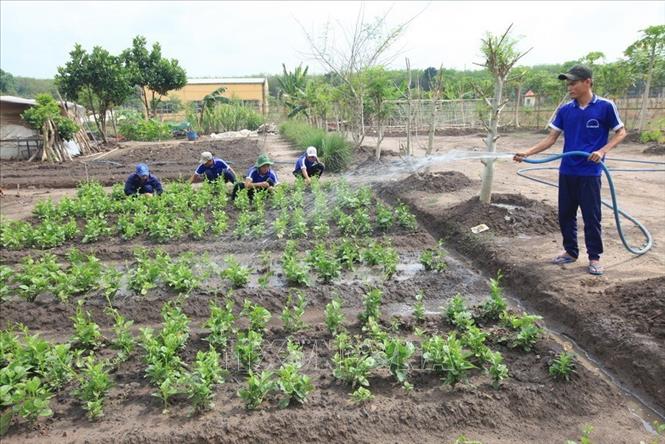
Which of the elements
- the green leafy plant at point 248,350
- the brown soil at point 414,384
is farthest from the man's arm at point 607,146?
the green leafy plant at point 248,350

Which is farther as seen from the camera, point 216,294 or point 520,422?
point 216,294

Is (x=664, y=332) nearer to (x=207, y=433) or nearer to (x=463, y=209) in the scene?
(x=207, y=433)

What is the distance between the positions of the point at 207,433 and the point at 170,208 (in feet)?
19.9

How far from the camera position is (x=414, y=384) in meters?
3.43

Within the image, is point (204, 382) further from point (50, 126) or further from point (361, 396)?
point (50, 126)

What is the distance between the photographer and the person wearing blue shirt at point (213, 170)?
9.86 m

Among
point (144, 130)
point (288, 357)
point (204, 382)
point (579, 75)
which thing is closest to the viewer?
point (204, 382)

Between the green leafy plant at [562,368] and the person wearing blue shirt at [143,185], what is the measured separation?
304 inches

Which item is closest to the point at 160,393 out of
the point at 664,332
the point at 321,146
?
the point at 664,332

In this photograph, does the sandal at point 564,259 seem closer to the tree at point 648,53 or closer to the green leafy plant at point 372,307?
the green leafy plant at point 372,307

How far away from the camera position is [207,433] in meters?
2.95

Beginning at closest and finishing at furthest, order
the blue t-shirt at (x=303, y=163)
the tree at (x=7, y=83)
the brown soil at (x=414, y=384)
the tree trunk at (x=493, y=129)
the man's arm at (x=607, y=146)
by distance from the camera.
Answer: the brown soil at (x=414, y=384), the man's arm at (x=607, y=146), the tree trunk at (x=493, y=129), the blue t-shirt at (x=303, y=163), the tree at (x=7, y=83)

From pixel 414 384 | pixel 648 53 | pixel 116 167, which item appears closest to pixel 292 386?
pixel 414 384

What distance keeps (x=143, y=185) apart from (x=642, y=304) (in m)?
8.35
